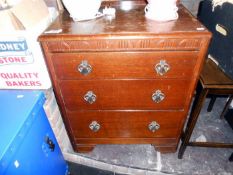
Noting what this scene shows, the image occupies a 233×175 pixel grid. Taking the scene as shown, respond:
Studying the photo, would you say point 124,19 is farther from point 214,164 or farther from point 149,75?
point 214,164

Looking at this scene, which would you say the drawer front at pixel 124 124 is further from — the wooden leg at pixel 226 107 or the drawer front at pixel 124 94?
the wooden leg at pixel 226 107

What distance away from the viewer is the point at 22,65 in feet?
3.50

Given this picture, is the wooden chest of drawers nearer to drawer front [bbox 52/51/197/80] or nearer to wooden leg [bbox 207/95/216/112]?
drawer front [bbox 52/51/197/80]

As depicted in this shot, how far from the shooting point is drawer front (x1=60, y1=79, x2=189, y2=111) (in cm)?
106

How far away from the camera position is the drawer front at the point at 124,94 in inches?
41.9

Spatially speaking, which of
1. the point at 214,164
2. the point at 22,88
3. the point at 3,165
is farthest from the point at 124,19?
the point at 214,164

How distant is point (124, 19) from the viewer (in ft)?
3.58

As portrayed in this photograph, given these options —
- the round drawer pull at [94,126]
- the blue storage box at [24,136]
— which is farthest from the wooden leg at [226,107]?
the blue storage box at [24,136]

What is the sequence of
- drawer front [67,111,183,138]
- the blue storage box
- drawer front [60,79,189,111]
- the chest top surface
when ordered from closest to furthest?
the blue storage box
the chest top surface
drawer front [60,79,189,111]
drawer front [67,111,183,138]

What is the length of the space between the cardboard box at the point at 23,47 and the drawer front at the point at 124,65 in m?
0.14

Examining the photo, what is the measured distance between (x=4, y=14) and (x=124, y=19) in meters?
0.60

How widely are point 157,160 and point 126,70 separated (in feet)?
2.59

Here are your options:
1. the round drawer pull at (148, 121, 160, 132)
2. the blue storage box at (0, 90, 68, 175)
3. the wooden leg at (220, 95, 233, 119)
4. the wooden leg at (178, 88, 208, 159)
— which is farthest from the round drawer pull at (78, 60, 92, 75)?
the wooden leg at (220, 95, 233, 119)

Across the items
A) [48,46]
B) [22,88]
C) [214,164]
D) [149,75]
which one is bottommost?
[214,164]
